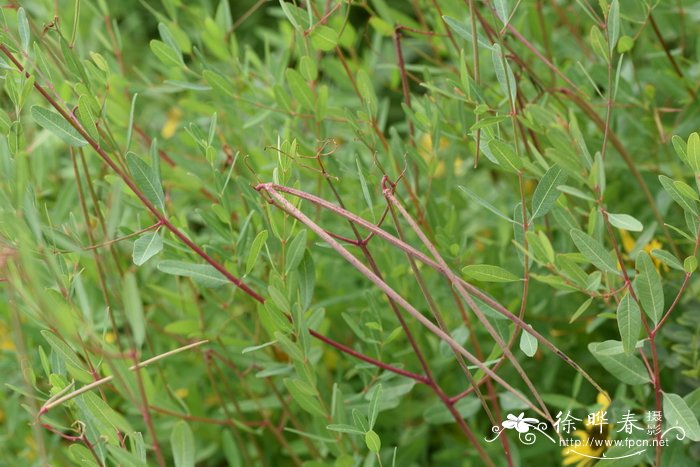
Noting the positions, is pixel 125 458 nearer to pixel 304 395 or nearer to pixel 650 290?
pixel 304 395

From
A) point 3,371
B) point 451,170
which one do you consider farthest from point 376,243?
point 3,371

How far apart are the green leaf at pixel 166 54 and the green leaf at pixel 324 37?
0.14 meters

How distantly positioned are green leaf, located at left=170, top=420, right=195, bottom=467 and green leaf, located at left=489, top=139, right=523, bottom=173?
12.4 inches

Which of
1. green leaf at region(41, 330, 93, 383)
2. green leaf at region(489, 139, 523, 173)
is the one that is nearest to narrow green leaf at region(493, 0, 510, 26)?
green leaf at region(489, 139, 523, 173)

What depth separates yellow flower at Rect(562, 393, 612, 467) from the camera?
0.82 metres

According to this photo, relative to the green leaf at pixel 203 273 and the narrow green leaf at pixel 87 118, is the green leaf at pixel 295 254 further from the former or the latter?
the narrow green leaf at pixel 87 118

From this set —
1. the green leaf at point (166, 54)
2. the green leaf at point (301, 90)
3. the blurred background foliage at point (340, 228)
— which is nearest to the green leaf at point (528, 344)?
the blurred background foliage at point (340, 228)

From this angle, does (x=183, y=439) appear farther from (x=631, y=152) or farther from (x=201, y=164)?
(x=631, y=152)

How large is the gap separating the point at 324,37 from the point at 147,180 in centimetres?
22

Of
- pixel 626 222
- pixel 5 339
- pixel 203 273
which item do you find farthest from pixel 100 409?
pixel 5 339

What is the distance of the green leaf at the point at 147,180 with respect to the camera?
692 millimetres

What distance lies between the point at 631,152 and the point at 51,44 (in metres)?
0.66

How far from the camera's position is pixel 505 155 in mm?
661

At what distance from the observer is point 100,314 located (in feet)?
3.47
